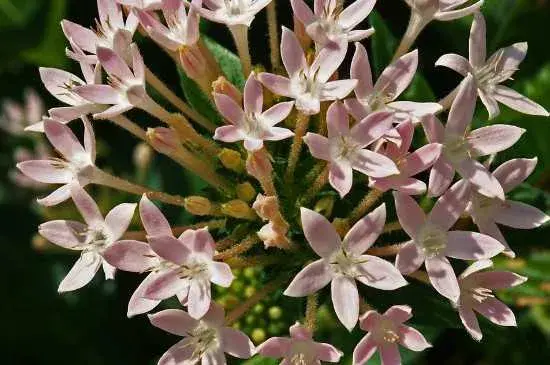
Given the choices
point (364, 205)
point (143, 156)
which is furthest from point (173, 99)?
point (143, 156)

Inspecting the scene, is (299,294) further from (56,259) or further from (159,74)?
(56,259)

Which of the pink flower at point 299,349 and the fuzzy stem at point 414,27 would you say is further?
the fuzzy stem at point 414,27

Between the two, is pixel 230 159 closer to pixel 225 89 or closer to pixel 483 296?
pixel 225 89

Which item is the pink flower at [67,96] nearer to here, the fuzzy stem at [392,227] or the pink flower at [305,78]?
the pink flower at [305,78]

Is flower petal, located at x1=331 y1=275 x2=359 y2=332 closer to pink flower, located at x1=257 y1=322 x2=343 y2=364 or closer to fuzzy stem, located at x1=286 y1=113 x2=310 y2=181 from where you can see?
pink flower, located at x1=257 y1=322 x2=343 y2=364

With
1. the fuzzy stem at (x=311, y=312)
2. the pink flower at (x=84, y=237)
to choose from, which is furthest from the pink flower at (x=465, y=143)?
Answer: the pink flower at (x=84, y=237)

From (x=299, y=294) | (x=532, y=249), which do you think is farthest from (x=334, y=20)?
(x=532, y=249)
